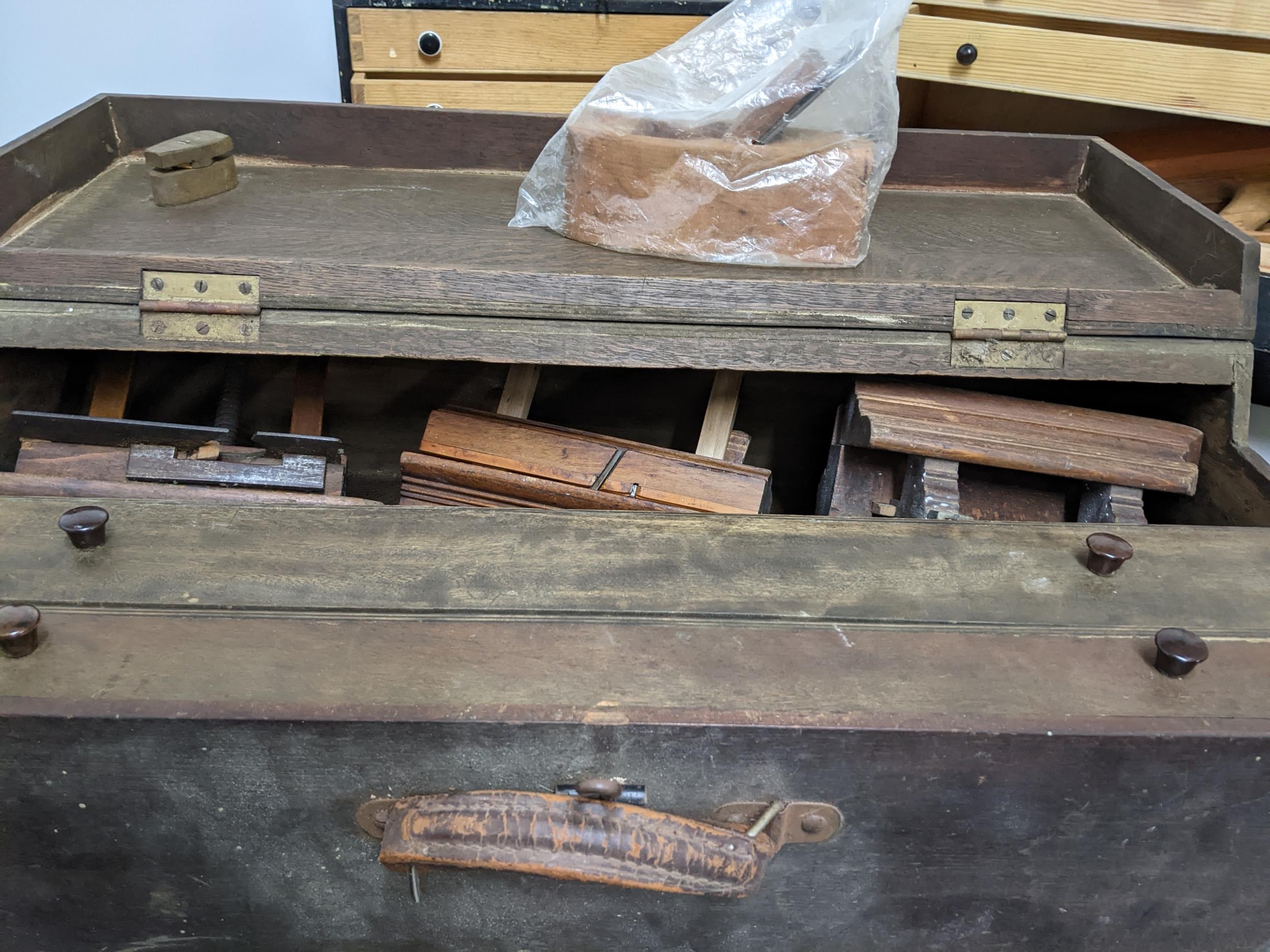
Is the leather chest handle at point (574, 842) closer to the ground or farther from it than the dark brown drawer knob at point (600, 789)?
closer to the ground

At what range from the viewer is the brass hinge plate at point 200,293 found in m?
1.16

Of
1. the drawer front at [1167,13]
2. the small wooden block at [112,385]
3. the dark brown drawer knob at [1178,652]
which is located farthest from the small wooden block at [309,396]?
the drawer front at [1167,13]

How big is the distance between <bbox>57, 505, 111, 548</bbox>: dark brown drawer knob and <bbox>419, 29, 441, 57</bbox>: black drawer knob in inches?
62.5

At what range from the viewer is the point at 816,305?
1181 mm

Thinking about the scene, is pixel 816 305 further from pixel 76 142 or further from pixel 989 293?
pixel 76 142

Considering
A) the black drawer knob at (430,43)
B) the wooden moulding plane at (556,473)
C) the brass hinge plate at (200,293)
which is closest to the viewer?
the brass hinge plate at (200,293)

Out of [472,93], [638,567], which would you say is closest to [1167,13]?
[472,93]

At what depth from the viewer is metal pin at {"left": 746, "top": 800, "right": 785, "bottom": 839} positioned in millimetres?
→ 805

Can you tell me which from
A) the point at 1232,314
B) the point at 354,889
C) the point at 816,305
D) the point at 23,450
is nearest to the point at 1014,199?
the point at 1232,314

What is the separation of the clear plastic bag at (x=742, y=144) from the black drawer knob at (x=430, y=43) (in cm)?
91

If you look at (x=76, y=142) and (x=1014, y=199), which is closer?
(x=76, y=142)

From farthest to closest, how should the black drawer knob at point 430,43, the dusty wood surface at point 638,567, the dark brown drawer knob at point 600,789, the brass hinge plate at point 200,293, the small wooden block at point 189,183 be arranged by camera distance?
the black drawer knob at point 430,43 → the small wooden block at point 189,183 → the brass hinge plate at point 200,293 → the dusty wood surface at point 638,567 → the dark brown drawer knob at point 600,789

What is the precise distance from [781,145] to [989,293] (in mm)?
342

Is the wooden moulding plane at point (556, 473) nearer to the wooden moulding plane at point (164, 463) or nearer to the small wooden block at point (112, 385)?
the wooden moulding plane at point (164, 463)
